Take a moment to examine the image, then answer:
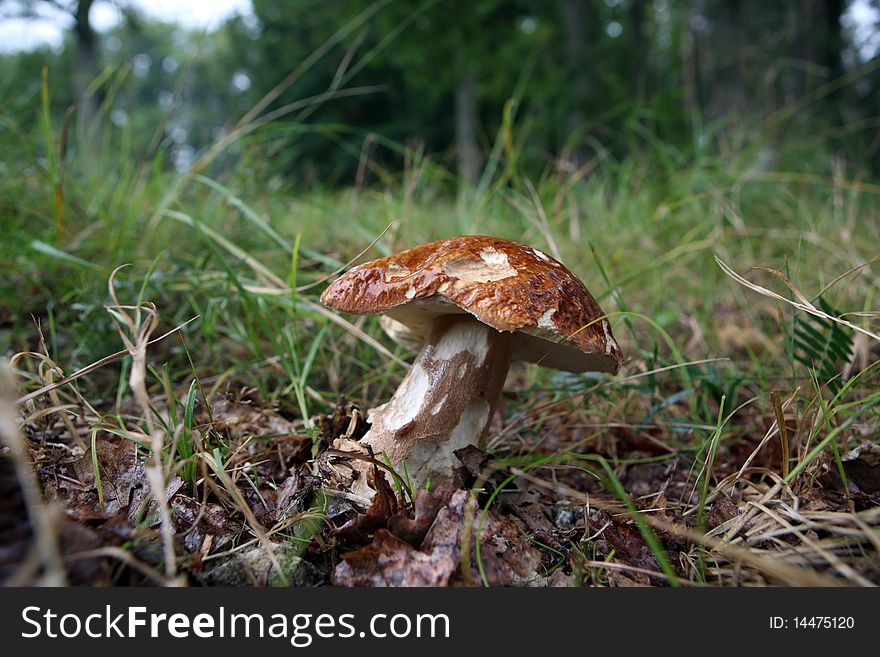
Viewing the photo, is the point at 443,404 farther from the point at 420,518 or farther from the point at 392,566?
the point at 392,566

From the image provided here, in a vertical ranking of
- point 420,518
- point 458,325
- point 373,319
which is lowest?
point 420,518

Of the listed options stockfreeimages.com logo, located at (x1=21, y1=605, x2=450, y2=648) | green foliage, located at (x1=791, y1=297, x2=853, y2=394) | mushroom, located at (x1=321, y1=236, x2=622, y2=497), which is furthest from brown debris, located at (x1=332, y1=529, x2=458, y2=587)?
green foliage, located at (x1=791, y1=297, x2=853, y2=394)

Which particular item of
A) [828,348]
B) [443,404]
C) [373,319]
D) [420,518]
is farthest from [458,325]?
[828,348]

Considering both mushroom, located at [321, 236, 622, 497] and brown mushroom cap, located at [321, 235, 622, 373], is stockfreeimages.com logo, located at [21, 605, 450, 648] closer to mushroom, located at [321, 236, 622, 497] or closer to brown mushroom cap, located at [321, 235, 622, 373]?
mushroom, located at [321, 236, 622, 497]

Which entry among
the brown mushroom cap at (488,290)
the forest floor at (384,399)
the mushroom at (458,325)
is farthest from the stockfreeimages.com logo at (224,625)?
the brown mushroom cap at (488,290)

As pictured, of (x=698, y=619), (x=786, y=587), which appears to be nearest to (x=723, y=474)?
(x=786, y=587)

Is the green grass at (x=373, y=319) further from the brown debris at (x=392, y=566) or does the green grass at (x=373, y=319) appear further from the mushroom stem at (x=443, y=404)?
the brown debris at (x=392, y=566)
